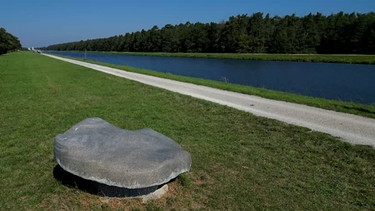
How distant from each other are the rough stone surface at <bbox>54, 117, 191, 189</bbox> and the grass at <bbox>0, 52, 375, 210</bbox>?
474 millimetres

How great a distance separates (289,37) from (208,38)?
97.3 ft

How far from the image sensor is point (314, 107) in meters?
13.3

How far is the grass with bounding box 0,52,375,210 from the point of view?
5391mm

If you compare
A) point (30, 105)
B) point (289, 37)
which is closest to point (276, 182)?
point (30, 105)

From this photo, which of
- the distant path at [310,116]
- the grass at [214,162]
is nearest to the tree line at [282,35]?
the distant path at [310,116]

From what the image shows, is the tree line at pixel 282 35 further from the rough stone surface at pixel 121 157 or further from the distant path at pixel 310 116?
the rough stone surface at pixel 121 157

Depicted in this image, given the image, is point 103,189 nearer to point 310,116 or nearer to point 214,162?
point 214,162

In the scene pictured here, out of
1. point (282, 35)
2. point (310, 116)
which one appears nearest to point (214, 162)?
point (310, 116)

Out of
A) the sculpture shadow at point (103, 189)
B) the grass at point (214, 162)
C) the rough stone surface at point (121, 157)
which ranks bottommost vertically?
the grass at point (214, 162)

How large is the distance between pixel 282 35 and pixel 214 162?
292ft

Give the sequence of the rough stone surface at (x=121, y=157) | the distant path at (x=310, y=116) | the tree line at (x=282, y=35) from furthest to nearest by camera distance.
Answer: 1. the tree line at (x=282, y=35)
2. the distant path at (x=310, y=116)
3. the rough stone surface at (x=121, y=157)

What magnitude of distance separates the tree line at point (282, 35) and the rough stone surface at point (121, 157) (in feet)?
268

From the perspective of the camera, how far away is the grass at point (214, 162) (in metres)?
5.39

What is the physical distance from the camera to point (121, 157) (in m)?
5.14
